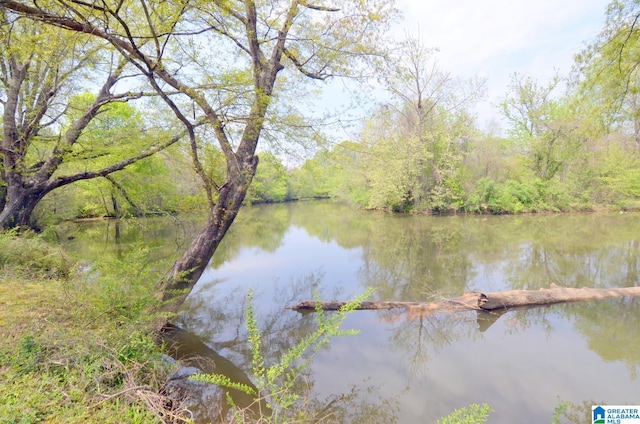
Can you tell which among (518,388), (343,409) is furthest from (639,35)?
(343,409)

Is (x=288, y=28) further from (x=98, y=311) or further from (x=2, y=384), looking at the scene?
(x=2, y=384)

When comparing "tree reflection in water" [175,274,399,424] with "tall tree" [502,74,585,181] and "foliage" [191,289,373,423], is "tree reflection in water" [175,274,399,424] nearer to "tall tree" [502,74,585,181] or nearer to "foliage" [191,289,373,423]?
"foliage" [191,289,373,423]

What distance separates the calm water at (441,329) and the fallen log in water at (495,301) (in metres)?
0.19

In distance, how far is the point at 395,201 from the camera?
25266mm

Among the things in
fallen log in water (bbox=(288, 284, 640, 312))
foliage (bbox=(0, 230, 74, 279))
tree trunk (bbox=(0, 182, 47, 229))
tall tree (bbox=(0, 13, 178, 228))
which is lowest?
fallen log in water (bbox=(288, 284, 640, 312))

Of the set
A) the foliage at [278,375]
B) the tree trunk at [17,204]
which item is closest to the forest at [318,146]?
the tree trunk at [17,204]

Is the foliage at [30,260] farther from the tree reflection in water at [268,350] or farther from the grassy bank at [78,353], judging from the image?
the tree reflection in water at [268,350]

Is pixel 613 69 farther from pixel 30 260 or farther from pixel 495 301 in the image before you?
pixel 30 260

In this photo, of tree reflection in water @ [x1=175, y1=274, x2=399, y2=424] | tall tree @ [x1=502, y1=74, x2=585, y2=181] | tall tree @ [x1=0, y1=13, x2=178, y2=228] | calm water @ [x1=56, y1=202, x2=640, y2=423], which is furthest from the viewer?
tall tree @ [x1=502, y1=74, x2=585, y2=181]

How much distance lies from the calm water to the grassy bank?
163cm

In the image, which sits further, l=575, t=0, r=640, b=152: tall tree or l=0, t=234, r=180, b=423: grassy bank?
A: l=575, t=0, r=640, b=152: tall tree

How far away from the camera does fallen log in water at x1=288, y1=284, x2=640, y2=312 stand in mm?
6145

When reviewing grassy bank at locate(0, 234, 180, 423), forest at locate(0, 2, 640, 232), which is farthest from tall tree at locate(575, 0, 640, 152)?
grassy bank at locate(0, 234, 180, 423)

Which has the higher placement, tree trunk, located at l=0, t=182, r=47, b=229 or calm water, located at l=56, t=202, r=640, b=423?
tree trunk, located at l=0, t=182, r=47, b=229
